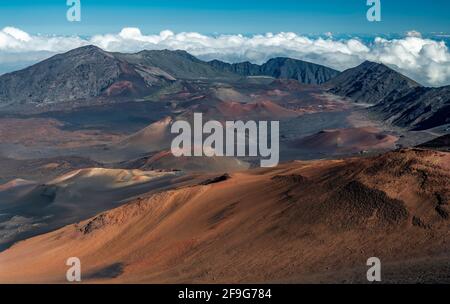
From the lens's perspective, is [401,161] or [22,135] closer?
[401,161]

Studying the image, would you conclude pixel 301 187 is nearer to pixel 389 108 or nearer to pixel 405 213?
pixel 405 213

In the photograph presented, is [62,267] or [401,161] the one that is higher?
[401,161]

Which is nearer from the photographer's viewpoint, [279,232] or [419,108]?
[279,232]

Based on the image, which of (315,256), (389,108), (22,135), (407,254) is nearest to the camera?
(407,254)

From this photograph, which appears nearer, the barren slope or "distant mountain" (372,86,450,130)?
the barren slope

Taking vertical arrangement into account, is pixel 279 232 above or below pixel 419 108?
below

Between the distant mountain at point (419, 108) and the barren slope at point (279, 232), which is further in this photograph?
the distant mountain at point (419, 108)
